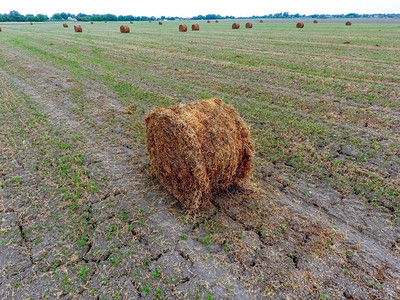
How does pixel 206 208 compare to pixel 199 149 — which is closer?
pixel 199 149

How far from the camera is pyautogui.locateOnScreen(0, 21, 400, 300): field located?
132 inches

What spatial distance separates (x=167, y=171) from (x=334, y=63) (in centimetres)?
1319

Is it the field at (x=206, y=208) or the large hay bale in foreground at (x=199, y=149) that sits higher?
the large hay bale in foreground at (x=199, y=149)

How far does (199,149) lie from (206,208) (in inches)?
43.3

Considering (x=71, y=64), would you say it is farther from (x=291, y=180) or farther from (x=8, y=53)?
(x=291, y=180)

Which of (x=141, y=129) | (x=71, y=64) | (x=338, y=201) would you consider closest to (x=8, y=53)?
(x=71, y=64)

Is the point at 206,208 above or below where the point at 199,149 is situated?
below

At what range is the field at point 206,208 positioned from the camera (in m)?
3.35

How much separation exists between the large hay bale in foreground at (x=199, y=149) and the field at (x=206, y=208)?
33 centimetres

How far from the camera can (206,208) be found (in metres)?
4.61

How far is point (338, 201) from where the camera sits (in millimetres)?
4723

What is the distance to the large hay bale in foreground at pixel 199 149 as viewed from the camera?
4.39m

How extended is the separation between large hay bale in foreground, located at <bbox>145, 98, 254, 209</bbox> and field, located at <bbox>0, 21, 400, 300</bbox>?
1.07 feet

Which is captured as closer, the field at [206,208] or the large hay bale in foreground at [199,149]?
the field at [206,208]
